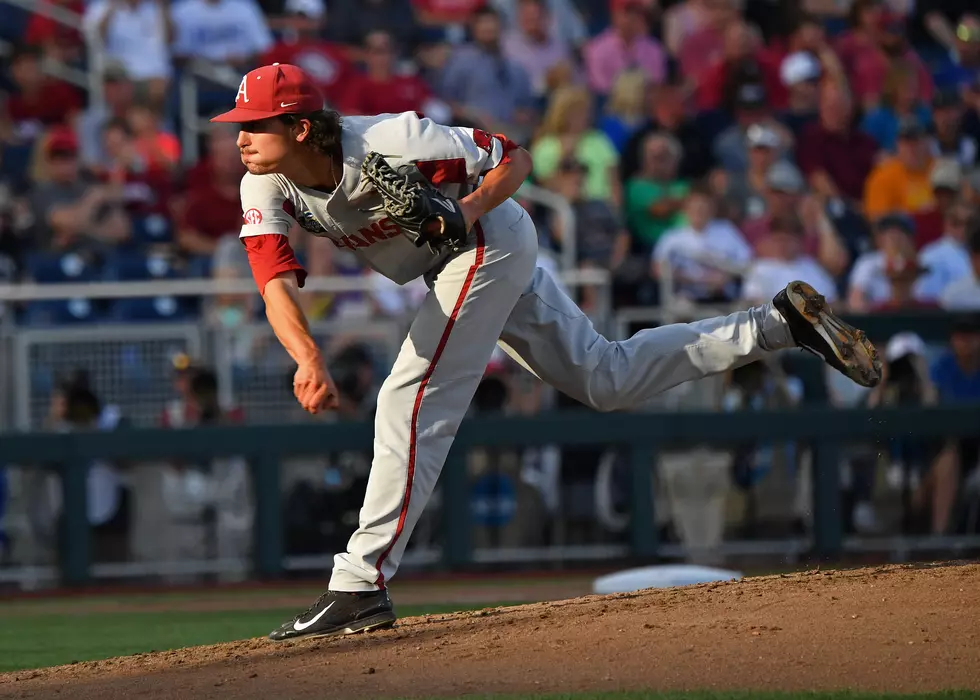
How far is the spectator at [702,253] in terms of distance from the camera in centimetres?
1143

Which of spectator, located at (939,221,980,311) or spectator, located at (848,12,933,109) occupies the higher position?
spectator, located at (848,12,933,109)

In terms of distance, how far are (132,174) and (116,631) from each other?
17.0 feet

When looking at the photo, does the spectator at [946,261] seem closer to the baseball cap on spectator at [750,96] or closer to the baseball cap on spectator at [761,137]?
the baseball cap on spectator at [761,137]

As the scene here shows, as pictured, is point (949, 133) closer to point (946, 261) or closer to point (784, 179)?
point (784, 179)

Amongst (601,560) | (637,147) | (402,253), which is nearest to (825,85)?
(637,147)

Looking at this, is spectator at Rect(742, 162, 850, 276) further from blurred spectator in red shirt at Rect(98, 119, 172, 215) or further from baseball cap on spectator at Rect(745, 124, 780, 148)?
blurred spectator in red shirt at Rect(98, 119, 172, 215)

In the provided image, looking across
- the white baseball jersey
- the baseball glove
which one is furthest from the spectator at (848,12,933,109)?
the baseball glove

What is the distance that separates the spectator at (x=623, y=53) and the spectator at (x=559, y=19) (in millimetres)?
264

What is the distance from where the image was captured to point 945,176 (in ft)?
42.5

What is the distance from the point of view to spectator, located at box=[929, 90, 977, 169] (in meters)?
13.8

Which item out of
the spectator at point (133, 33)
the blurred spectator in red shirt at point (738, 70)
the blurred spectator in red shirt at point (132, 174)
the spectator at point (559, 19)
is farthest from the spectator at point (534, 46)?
the blurred spectator in red shirt at point (132, 174)

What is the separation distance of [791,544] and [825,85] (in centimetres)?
500

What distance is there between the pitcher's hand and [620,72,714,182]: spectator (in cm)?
819

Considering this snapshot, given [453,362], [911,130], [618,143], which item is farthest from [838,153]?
[453,362]
